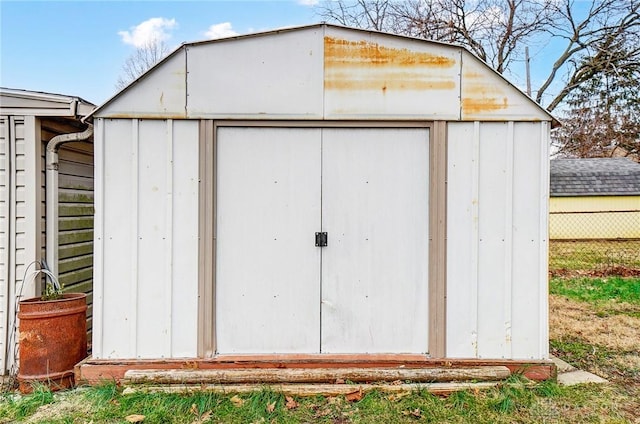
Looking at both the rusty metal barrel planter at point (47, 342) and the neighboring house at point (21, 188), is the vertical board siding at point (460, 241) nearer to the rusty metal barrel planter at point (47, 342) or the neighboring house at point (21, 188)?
the rusty metal barrel planter at point (47, 342)

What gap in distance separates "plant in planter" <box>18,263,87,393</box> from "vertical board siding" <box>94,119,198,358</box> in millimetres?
206

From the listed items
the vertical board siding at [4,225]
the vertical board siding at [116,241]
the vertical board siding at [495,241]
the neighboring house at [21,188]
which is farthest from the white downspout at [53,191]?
the vertical board siding at [495,241]

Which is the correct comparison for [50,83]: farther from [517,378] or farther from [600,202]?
[600,202]

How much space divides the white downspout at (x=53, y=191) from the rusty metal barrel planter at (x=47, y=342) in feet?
1.56

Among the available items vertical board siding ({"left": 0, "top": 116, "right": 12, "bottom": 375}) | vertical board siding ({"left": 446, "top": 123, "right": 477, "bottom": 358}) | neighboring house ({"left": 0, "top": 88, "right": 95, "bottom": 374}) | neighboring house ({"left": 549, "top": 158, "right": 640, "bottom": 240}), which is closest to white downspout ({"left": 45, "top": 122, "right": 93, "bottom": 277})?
neighboring house ({"left": 0, "top": 88, "right": 95, "bottom": 374})

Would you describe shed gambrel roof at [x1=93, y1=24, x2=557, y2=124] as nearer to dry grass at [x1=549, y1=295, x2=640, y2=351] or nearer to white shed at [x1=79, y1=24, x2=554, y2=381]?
white shed at [x1=79, y1=24, x2=554, y2=381]

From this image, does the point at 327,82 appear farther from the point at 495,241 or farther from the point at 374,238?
the point at 495,241

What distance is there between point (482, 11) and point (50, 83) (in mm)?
12827

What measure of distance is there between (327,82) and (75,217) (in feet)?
8.93

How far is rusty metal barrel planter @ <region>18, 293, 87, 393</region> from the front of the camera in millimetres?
3104

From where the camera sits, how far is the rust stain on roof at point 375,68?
10.8 ft

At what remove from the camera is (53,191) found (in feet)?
11.7

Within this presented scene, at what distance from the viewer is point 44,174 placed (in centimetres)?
353

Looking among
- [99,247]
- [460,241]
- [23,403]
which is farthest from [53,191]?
[460,241]
